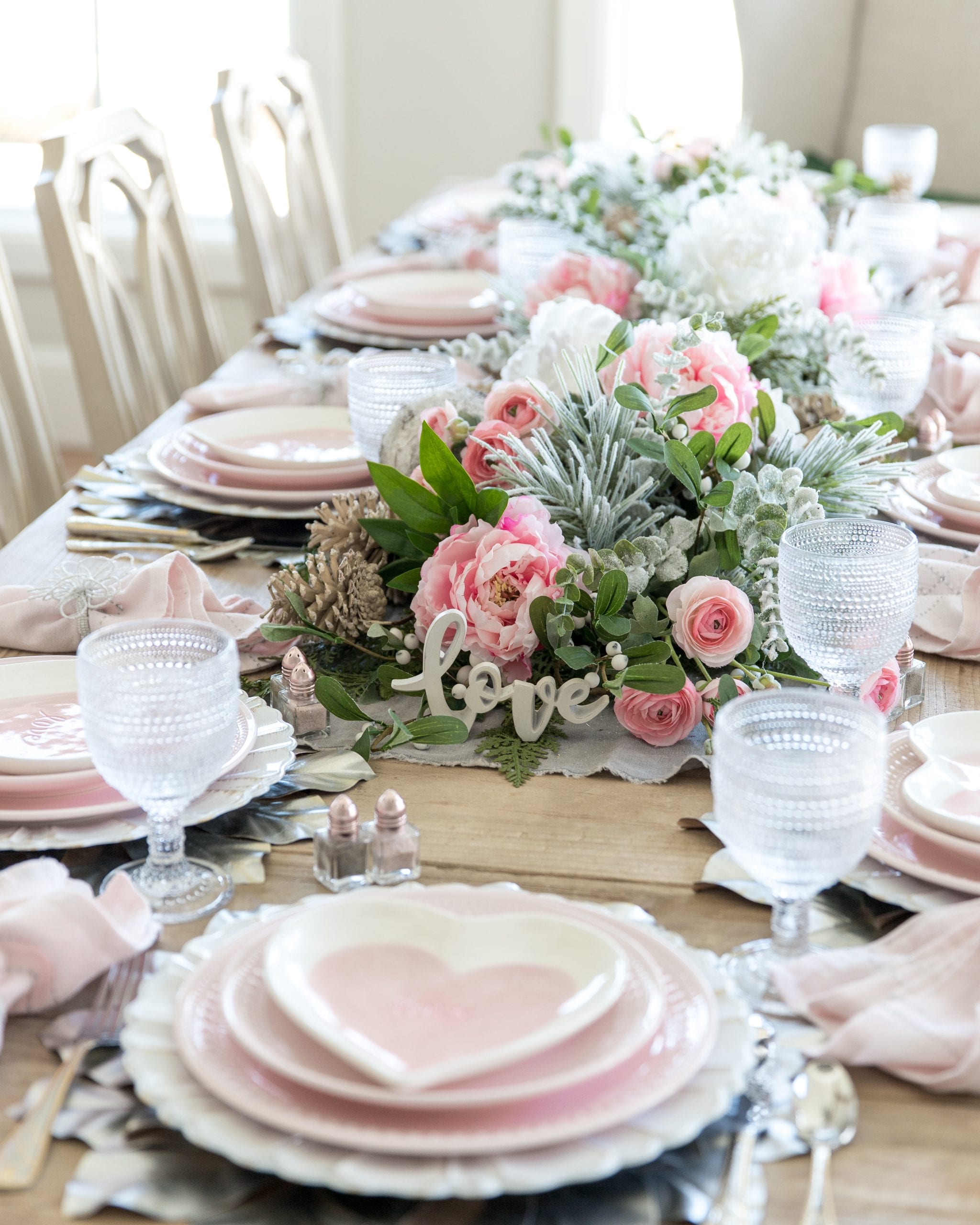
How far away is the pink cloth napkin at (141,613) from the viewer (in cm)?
105

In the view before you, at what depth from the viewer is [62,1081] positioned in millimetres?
626

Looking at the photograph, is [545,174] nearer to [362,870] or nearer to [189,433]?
[189,433]

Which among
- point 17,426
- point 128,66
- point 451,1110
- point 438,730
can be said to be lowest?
point 128,66

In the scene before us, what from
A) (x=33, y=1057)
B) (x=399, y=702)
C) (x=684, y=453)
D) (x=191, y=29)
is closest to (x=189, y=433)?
(x=399, y=702)

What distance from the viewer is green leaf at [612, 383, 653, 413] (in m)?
0.96

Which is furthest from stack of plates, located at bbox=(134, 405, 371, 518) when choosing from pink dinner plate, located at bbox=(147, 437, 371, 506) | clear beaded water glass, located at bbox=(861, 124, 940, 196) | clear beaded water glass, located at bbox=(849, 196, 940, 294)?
clear beaded water glass, located at bbox=(861, 124, 940, 196)

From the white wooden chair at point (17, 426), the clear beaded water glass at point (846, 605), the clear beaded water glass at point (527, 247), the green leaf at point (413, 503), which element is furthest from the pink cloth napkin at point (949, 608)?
the white wooden chair at point (17, 426)

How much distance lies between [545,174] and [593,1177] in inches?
79.9

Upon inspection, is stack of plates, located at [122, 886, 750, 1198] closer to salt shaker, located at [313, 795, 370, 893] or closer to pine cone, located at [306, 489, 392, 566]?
salt shaker, located at [313, 795, 370, 893]

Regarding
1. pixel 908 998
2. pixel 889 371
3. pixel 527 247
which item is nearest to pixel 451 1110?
pixel 908 998

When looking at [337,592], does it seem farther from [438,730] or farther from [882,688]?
[882,688]

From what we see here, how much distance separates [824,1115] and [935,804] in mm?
268

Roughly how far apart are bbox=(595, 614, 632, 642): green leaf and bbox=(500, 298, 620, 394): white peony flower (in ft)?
0.79

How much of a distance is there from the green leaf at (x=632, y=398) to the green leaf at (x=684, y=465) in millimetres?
32
